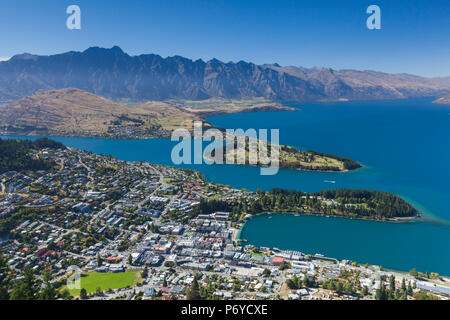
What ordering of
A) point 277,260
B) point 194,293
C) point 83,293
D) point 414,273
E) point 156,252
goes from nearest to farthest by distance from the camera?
point 194,293 → point 83,293 → point 414,273 → point 277,260 → point 156,252

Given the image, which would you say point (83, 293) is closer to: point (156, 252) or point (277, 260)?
point (156, 252)

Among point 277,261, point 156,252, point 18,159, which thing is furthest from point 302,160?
point 18,159

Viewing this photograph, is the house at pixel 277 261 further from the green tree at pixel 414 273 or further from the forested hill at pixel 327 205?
the green tree at pixel 414 273

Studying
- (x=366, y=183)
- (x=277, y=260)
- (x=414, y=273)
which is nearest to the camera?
(x=414, y=273)

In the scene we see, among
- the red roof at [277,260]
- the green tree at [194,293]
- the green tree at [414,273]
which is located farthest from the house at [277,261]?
the green tree at [414,273]

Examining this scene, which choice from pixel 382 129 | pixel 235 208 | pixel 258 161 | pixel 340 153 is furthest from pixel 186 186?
pixel 382 129

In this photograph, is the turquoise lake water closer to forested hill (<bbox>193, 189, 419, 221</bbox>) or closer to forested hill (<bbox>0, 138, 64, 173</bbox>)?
forested hill (<bbox>193, 189, 419, 221</bbox>)
